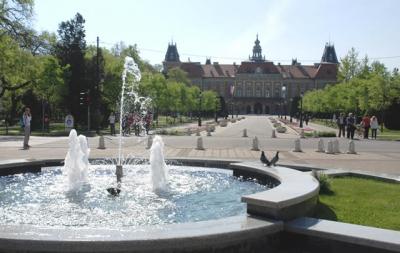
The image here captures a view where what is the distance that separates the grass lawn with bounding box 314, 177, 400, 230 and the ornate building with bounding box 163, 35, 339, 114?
13520cm

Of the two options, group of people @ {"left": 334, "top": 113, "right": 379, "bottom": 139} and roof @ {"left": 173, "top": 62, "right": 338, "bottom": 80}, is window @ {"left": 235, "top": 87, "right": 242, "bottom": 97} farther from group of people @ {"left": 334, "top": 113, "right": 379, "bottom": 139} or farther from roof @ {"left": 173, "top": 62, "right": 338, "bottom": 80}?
group of people @ {"left": 334, "top": 113, "right": 379, "bottom": 139}

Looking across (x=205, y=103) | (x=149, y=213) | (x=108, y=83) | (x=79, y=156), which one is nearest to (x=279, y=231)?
(x=149, y=213)

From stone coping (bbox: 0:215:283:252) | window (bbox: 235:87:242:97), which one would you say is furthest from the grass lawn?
window (bbox: 235:87:242:97)

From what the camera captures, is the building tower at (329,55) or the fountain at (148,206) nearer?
the fountain at (148,206)

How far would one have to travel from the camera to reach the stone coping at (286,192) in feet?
21.9

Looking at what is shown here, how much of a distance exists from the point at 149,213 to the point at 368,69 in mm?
61679

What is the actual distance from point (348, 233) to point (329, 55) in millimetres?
172253

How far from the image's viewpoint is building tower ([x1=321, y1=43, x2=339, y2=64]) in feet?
562

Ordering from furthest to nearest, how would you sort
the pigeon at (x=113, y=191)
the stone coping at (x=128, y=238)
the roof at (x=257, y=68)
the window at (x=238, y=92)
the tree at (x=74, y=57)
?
the roof at (x=257, y=68)
the window at (x=238, y=92)
the tree at (x=74, y=57)
the pigeon at (x=113, y=191)
the stone coping at (x=128, y=238)

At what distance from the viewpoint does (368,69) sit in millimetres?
65000

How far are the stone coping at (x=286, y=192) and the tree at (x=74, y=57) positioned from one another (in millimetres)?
35198

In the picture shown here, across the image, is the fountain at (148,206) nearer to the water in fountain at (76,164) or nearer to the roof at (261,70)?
the water in fountain at (76,164)

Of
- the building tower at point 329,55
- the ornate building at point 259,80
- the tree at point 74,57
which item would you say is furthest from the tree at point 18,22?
the building tower at point 329,55

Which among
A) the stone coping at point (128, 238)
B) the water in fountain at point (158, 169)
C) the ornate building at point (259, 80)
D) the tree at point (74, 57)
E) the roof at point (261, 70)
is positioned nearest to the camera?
the stone coping at point (128, 238)
